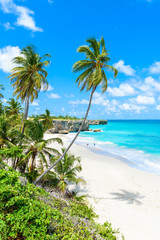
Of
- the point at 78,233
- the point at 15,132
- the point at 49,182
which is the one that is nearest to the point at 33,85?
the point at 15,132

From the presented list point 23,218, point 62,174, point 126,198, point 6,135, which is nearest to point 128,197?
point 126,198

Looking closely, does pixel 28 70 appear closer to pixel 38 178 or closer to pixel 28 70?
pixel 28 70

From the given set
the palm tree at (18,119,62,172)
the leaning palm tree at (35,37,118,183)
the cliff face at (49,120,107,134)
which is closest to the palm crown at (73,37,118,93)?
the leaning palm tree at (35,37,118,183)

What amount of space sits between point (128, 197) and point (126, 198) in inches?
12.8

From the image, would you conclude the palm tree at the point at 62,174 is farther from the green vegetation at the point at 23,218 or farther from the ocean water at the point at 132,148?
the ocean water at the point at 132,148

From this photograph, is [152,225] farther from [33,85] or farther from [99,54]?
[33,85]

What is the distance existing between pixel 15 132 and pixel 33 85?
4.70 m

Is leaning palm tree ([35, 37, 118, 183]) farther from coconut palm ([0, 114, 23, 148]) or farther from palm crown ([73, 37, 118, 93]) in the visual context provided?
coconut palm ([0, 114, 23, 148])

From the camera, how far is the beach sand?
369 inches

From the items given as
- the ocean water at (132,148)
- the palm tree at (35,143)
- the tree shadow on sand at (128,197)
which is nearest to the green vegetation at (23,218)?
the palm tree at (35,143)

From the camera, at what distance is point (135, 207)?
1195 cm

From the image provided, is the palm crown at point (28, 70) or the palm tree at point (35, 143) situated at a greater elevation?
the palm crown at point (28, 70)

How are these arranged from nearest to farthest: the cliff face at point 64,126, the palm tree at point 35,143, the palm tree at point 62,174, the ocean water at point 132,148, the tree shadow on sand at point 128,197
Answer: the palm tree at point 35,143 → the palm tree at point 62,174 → the tree shadow on sand at point 128,197 → the ocean water at point 132,148 → the cliff face at point 64,126

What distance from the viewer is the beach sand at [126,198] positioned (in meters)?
9.37
